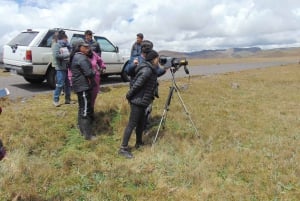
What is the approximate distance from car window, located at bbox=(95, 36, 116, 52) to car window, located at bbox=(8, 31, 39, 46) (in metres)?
2.27

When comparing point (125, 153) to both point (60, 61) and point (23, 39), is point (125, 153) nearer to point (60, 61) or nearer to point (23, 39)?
point (60, 61)

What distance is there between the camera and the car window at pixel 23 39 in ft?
33.3

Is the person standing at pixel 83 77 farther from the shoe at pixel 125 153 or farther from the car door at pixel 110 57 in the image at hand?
the car door at pixel 110 57

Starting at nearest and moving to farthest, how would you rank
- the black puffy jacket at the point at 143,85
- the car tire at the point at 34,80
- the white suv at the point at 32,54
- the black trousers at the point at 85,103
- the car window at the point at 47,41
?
the black puffy jacket at the point at 143,85 < the black trousers at the point at 85,103 < the white suv at the point at 32,54 < the car window at the point at 47,41 < the car tire at the point at 34,80

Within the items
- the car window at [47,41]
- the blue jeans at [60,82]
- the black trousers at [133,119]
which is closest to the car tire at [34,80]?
the car window at [47,41]

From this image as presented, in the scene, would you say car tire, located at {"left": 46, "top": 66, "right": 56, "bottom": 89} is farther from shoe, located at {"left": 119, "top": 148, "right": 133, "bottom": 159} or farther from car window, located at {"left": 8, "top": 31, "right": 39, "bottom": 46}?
shoe, located at {"left": 119, "top": 148, "right": 133, "bottom": 159}

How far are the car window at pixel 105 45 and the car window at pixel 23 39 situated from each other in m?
2.27

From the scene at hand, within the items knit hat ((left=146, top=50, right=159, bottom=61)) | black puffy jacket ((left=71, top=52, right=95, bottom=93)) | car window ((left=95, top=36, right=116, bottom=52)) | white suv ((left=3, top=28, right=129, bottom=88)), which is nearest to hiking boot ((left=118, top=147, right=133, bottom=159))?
black puffy jacket ((left=71, top=52, right=95, bottom=93))

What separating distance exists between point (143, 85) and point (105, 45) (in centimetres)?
690

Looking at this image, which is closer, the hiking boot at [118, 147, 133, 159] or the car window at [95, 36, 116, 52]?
the hiking boot at [118, 147, 133, 159]

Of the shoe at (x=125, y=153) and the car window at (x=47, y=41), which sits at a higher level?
Result: the car window at (x=47, y=41)

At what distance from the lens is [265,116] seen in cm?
872

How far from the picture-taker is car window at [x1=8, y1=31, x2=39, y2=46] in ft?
33.3

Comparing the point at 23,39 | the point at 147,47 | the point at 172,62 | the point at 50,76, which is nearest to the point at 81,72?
the point at 147,47
